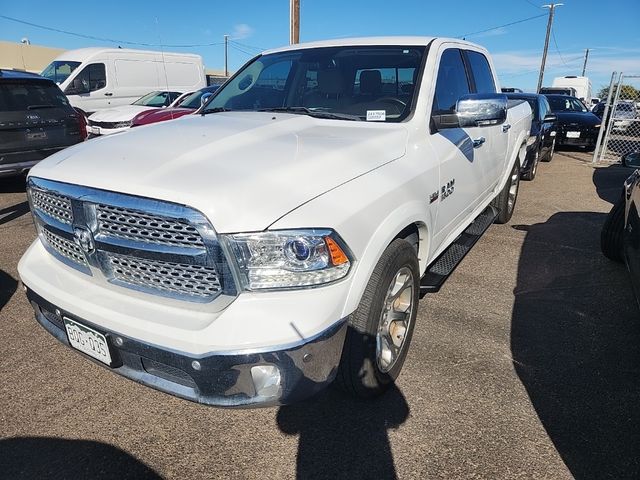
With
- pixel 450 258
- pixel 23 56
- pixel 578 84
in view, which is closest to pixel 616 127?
pixel 450 258

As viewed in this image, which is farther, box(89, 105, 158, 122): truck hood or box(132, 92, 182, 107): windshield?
box(132, 92, 182, 107): windshield

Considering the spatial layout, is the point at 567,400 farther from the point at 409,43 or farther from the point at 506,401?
the point at 409,43

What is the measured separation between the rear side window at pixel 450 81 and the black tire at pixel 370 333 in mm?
1269

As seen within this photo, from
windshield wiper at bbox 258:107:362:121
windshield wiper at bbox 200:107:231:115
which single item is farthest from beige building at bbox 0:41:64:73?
windshield wiper at bbox 258:107:362:121

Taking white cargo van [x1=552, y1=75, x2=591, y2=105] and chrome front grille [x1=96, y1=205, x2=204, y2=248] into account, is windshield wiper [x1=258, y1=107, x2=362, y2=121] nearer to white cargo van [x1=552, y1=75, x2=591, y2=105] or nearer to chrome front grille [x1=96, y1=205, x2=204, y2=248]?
chrome front grille [x1=96, y1=205, x2=204, y2=248]

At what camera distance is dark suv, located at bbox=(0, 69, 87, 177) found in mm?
6352

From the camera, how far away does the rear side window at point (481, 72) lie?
13.9 ft

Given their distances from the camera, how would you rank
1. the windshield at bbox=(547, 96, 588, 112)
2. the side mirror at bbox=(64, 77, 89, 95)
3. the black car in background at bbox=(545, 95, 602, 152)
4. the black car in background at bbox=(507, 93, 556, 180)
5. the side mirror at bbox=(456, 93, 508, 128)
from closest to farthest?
the side mirror at bbox=(456, 93, 508, 128) < the black car in background at bbox=(507, 93, 556, 180) < the side mirror at bbox=(64, 77, 89, 95) < the black car in background at bbox=(545, 95, 602, 152) < the windshield at bbox=(547, 96, 588, 112)

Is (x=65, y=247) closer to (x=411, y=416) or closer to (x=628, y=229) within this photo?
(x=411, y=416)

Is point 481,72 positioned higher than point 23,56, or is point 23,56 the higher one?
point 23,56

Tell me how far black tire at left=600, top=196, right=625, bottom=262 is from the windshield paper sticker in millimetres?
2892

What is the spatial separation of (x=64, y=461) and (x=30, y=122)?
5.87 metres

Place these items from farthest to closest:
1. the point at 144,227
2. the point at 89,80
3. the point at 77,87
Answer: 1. the point at 89,80
2. the point at 77,87
3. the point at 144,227

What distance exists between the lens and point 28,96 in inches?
265
